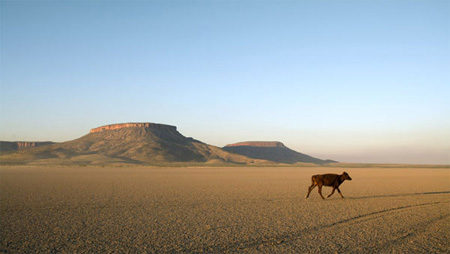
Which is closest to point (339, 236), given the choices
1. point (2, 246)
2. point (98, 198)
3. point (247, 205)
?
point (247, 205)

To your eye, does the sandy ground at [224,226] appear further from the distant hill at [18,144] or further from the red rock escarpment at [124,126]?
the distant hill at [18,144]

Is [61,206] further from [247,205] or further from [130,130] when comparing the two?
[130,130]

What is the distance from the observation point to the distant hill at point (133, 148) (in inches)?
4227

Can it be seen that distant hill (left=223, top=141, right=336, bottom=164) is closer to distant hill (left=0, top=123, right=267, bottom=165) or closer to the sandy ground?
distant hill (left=0, top=123, right=267, bottom=165)

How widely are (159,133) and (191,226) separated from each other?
431 ft

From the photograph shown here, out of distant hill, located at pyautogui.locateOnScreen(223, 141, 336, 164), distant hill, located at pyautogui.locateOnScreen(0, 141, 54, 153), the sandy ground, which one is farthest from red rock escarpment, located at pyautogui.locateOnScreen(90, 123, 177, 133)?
the sandy ground

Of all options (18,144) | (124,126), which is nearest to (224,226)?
(124,126)

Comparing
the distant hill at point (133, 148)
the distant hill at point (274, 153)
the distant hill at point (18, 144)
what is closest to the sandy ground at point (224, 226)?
→ the distant hill at point (133, 148)

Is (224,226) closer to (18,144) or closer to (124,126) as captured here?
(124,126)

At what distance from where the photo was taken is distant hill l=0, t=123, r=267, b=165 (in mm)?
107375

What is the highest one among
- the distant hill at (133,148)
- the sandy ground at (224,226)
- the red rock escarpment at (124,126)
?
the red rock escarpment at (124,126)

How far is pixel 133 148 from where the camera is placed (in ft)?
391

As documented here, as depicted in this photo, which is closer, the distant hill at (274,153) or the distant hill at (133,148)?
the distant hill at (133,148)

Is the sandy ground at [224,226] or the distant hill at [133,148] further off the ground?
the distant hill at [133,148]
